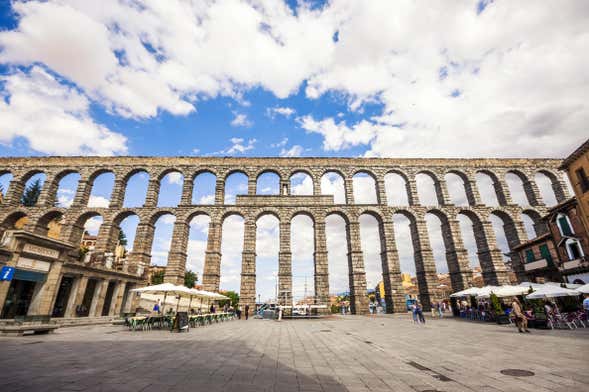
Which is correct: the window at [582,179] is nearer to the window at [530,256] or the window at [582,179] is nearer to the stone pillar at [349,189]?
the window at [530,256]

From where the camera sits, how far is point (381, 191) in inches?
1261

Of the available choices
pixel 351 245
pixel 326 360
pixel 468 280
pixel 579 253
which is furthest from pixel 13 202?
pixel 579 253

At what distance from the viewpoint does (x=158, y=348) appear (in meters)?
8.70

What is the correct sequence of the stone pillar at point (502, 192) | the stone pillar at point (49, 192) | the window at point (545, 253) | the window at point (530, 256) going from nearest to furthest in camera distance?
1. the window at point (545, 253)
2. the window at point (530, 256)
3. the stone pillar at point (49, 192)
4. the stone pillar at point (502, 192)

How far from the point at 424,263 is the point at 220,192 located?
943 inches

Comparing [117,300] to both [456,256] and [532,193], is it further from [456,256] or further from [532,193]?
[532,193]

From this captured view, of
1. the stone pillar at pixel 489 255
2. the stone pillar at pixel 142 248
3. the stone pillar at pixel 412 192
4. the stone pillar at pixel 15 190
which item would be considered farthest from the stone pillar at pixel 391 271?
the stone pillar at pixel 15 190

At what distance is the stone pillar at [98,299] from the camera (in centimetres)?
2095

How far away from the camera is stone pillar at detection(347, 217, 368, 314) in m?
28.0

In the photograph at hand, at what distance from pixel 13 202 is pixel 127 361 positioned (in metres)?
36.5

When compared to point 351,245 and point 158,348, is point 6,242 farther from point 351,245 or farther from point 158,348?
point 351,245

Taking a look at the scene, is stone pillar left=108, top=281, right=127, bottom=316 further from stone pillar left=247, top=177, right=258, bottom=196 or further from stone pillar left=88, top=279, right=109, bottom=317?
stone pillar left=247, top=177, right=258, bottom=196

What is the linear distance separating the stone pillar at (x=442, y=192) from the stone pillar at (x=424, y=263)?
3929 mm

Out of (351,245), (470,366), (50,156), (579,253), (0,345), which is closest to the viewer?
(470,366)
